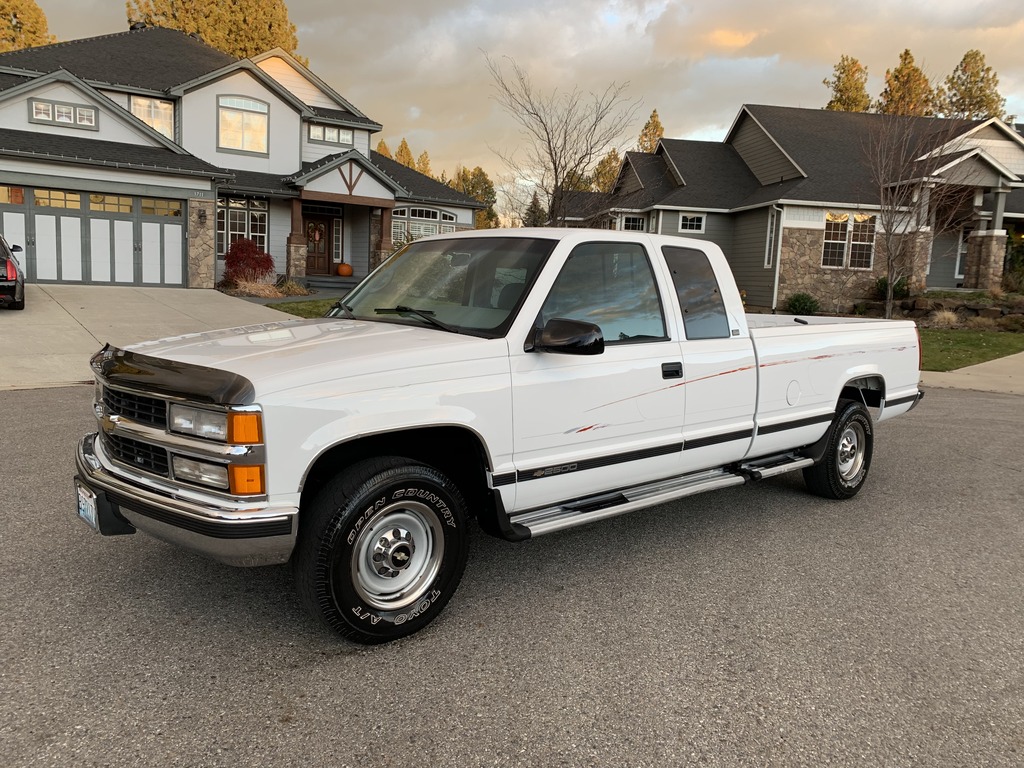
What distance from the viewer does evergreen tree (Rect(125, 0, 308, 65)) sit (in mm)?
44469

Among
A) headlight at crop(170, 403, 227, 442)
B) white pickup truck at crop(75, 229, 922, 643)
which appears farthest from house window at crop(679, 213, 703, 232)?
headlight at crop(170, 403, 227, 442)

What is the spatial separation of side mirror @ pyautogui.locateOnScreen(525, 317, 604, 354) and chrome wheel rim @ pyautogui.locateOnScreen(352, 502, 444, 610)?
3.24 ft

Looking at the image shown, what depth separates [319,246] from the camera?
30.3 meters

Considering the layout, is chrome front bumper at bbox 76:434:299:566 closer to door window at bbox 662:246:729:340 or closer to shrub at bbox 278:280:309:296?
door window at bbox 662:246:729:340

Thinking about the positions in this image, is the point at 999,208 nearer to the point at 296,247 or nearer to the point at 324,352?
the point at 296,247

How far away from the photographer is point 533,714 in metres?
3.00

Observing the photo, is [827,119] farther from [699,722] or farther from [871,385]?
[699,722]

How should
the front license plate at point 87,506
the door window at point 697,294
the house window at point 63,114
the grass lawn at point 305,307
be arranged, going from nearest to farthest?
the front license plate at point 87,506, the door window at point 697,294, the grass lawn at point 305,307, the house window at point 63,114

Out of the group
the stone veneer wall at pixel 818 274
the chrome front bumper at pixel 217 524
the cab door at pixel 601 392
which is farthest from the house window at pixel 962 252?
the chrome front bumper at pixel 217 524

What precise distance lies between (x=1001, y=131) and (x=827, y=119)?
608 centimetres

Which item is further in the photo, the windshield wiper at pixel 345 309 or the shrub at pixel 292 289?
the shrub at pixel 292 289

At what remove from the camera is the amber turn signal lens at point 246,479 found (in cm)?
305

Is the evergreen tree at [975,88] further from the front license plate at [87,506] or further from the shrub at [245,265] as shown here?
the front license plate at [87,506]

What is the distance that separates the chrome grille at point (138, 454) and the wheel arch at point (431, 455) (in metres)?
0.62
